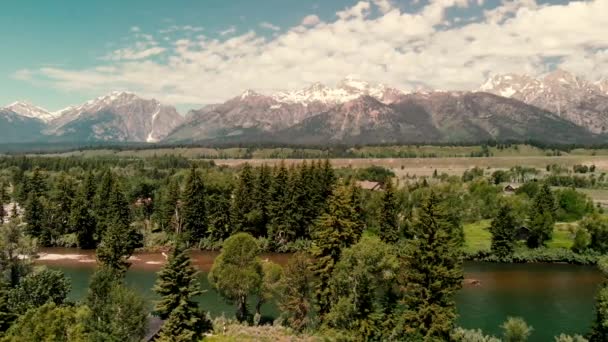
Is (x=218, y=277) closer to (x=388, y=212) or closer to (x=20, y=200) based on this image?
(x=388, y=212)

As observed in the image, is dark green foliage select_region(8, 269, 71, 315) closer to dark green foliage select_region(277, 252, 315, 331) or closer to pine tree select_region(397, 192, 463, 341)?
dark green foliage select_region(277, 252, 315, 331)

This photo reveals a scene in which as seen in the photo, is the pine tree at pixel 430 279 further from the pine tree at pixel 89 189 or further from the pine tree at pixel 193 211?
the pine tree at pixel 89 189

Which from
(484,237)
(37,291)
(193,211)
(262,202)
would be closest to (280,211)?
(262,202)

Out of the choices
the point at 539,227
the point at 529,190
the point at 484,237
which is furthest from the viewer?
the point at 529,190

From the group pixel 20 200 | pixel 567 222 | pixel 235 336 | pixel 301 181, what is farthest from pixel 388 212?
pixel 20 200

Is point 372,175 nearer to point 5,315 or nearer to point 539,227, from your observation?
point 539,227

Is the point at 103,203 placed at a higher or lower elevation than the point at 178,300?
higher

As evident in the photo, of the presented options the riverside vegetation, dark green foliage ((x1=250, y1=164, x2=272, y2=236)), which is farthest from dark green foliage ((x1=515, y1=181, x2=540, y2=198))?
dark green foliage ((x1=250, y1=164, x2=272, y2=236))
